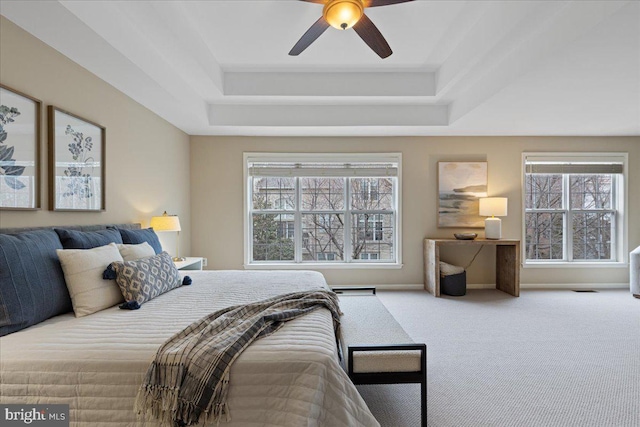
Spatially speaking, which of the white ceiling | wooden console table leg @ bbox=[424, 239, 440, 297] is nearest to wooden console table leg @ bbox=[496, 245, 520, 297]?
wooden console table leg @ bbox=[424, 239, 440, 297]

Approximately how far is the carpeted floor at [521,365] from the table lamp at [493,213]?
951 millimetres

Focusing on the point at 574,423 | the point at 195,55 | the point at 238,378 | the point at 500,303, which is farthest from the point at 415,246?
the point at 238,378

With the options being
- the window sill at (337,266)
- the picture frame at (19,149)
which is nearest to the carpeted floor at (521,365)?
the window sill at (337,266)

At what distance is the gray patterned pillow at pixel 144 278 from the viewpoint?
2.11 meters

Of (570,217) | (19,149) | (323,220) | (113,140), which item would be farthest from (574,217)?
(19,149)

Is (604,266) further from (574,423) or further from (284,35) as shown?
(284,35)

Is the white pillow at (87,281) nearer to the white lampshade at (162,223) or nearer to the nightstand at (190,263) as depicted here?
the white lampshade at (162,223)

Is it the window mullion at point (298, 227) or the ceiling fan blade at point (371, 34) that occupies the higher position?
the ceiling fan blade at point (371, 34)

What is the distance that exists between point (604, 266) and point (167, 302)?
241 inches

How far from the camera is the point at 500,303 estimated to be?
436 centimetres

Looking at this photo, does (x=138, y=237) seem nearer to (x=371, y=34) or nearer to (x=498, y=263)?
(x=371, y=34)

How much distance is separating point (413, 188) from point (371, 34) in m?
3.19

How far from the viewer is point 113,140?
3.15 m

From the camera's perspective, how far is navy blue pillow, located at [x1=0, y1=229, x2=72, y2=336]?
1.64 meters
